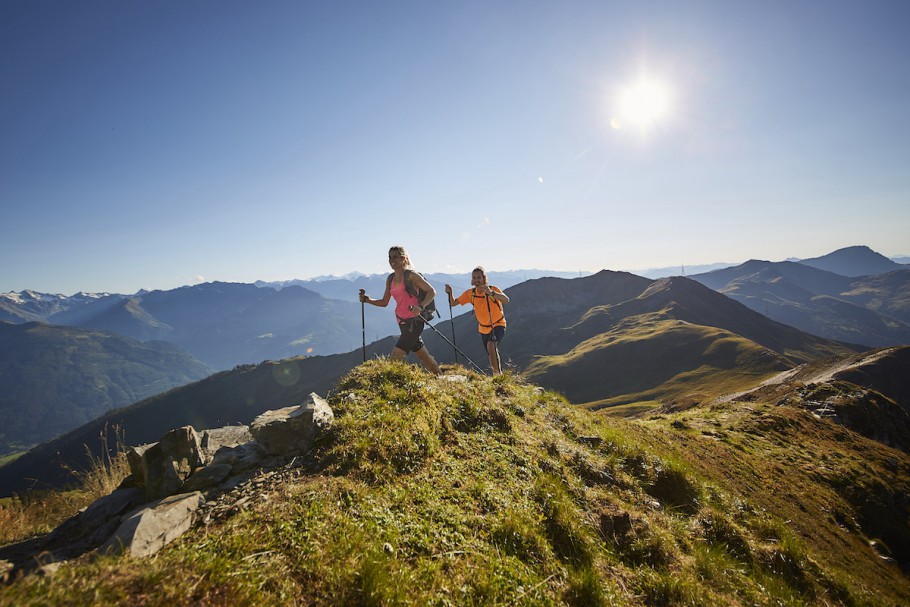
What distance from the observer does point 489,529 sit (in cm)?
491

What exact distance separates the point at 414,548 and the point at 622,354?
147941mm

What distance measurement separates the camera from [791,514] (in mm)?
8938

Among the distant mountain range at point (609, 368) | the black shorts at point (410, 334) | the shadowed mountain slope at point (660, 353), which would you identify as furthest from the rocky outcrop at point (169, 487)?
the shadowed mountain slope at point (660, 353)

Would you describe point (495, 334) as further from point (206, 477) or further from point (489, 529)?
point (206, 477)

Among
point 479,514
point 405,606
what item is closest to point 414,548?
point 405,606

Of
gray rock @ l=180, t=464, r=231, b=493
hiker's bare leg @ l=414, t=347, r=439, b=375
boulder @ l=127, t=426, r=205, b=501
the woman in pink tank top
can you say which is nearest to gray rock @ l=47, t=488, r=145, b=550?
boulder @ l=127, t=426, r=205, b=501

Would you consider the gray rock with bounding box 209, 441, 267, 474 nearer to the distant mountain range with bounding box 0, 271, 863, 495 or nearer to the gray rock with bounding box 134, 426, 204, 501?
the gray rock with bounding box 134, 426, 204, 501

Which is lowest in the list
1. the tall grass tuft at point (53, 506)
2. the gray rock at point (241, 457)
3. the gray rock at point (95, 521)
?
the tall grass tuft at point (53, 506)

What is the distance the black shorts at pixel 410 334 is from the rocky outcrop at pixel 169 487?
3721 millimetres

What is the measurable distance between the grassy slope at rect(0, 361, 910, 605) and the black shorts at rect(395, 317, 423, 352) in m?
1.48

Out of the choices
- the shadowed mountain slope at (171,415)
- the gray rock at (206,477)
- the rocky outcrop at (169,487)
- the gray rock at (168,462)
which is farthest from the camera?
the shadowed mountain slope at (171,415)

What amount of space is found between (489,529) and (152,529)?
12.4 ft

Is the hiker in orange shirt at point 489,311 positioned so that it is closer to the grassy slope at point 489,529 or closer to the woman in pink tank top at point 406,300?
the grassy slope at point 489,529

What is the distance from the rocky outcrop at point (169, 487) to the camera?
3854 mm
